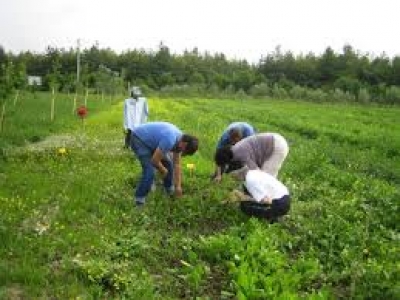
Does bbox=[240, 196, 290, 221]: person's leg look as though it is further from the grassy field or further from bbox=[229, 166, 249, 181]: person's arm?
bbox=[229, 166, 249, 181]: person's arm

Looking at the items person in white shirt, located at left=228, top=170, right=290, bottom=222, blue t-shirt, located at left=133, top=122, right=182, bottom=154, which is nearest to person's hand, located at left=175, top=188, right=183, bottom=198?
blue t-shirt, located at left=133, top=122, right=182, bottom=154

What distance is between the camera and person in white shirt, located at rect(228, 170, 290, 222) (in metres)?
8.30

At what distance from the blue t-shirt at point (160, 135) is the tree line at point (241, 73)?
43829mm

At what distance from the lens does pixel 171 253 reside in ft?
24.2

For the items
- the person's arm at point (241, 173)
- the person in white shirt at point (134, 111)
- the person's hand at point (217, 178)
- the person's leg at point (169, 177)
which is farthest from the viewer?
the person in white shirt at point (134, 111)

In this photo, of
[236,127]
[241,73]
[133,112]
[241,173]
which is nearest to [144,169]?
[241,173]

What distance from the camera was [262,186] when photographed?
8312 millimetres

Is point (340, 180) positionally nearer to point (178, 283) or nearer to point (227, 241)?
point (227, 241)

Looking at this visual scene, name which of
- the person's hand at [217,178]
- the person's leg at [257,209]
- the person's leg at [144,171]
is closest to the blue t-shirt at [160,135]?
the person's leg at [144,171]

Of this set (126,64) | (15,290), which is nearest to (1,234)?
(15,290)

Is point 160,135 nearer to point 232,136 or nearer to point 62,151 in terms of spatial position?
point 232,136

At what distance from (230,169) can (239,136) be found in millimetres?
671

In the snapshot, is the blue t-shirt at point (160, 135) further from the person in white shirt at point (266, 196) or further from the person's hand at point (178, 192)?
the person in white shirt at point (266, 196)

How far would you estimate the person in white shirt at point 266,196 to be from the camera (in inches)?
327
